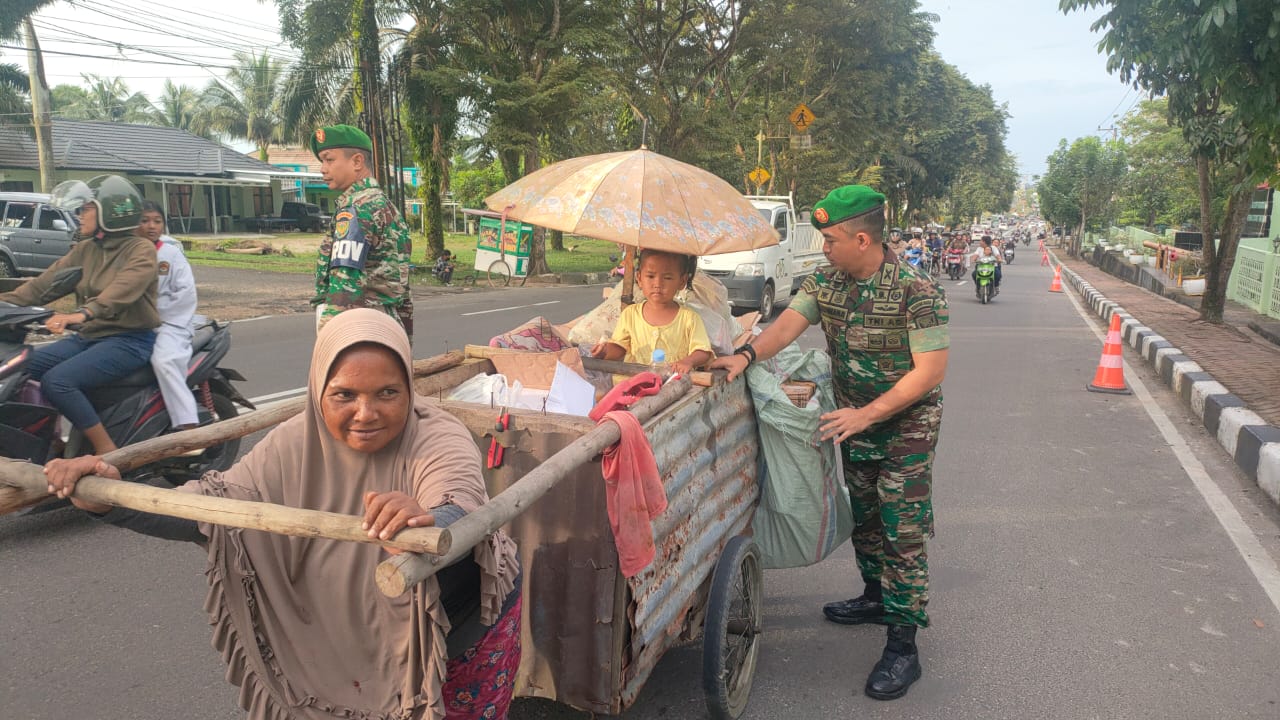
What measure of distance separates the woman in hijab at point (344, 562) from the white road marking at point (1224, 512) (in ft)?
10.7

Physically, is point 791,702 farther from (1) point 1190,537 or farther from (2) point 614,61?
(2) point 614,61

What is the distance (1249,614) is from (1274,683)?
0.65 meters

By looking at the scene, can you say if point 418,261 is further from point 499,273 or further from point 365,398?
point 365,398

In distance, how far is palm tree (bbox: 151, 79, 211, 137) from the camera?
180ft

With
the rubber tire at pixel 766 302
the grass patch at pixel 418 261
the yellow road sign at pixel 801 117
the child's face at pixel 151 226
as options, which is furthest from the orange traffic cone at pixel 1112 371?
the yellow road sign at pixel 801 117

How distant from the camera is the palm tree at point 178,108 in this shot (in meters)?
54.9

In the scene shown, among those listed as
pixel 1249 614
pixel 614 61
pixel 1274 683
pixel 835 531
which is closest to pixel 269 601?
pixel 835 531

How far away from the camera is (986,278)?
62.5 feet

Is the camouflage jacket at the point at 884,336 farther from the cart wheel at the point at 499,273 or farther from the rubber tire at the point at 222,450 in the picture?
the cart wheel at the point at 499,273

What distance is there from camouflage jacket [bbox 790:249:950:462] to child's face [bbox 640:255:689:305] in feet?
2.22

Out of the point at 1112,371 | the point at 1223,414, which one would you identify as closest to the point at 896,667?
the point at 1223,414

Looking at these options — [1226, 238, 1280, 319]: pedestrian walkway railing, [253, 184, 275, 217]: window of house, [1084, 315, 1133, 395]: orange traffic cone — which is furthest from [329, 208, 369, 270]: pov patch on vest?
[253, 184, 275, 217]: window of house

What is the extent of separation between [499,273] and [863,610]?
16782mm

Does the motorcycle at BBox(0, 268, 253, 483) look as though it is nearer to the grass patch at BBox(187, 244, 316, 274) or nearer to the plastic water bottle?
the plastic water bottle
